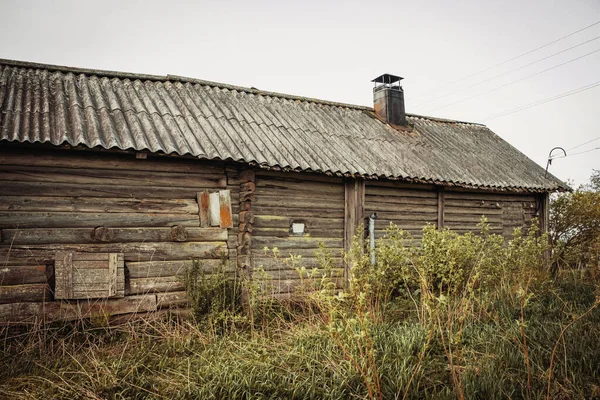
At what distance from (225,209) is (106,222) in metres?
1.91

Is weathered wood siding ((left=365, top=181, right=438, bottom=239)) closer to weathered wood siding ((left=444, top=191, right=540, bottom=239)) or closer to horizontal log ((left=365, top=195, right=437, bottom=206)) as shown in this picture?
horizontal log ((left=365, top=195, right=437, bottom=206))

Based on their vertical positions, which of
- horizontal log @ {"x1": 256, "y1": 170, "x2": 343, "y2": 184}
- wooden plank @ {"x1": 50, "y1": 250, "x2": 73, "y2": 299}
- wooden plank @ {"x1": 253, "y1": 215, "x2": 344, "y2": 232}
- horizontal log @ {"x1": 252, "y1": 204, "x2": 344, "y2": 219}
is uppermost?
horizontal log @ {"x1": 256, "y1": 170, "x2": 343, "y2": 184}

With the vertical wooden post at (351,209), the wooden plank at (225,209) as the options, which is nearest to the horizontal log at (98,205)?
the wooden plank at (225,209)

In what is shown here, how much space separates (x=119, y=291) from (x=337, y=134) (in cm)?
586

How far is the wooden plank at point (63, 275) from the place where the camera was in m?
6.11

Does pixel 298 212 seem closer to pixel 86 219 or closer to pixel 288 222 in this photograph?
pixel 288 222

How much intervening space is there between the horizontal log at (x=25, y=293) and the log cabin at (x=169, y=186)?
0.06 ft

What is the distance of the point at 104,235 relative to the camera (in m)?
6.48

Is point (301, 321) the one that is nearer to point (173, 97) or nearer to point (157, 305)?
point (157, 305)

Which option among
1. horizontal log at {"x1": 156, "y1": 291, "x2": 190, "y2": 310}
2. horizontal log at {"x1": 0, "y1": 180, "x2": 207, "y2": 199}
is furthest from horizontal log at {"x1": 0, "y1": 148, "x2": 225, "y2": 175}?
horizontal log at {"x1": 156, "y1": 291, "x2": 190, "y2": 310}

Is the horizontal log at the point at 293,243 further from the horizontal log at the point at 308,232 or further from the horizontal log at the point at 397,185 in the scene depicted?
the horizontal log at the point at 397,185

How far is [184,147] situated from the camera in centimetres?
685

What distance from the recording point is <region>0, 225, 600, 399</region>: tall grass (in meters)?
3.73

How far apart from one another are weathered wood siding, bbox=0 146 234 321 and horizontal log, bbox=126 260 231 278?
15 millimetres
